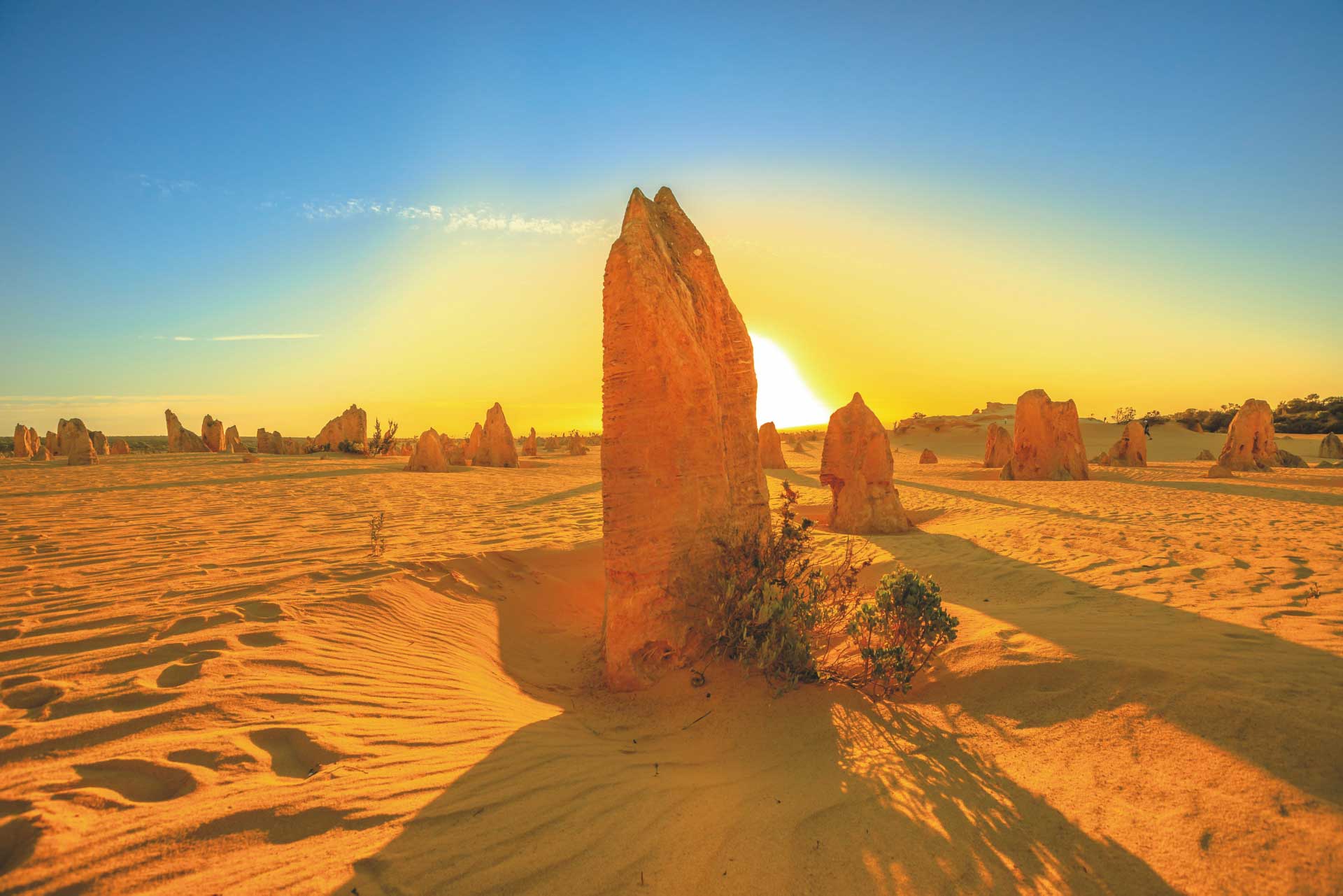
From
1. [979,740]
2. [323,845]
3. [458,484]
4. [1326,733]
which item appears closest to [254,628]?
[323,845]

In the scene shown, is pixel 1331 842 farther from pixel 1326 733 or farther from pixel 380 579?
pixel 380 579

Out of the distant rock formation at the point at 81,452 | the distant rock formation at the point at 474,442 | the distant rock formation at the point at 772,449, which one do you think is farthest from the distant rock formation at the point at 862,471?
the distant rock formation at the point at 81,452

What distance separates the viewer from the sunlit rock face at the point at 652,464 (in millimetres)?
4137

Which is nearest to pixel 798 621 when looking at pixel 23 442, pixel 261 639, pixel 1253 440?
pixel 261 639

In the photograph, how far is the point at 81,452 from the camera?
1978 centimetres

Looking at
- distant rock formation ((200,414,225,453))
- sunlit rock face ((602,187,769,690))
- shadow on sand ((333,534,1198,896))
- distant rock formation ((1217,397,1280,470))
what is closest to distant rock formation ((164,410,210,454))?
distant rock formation ((200,414,225,453))

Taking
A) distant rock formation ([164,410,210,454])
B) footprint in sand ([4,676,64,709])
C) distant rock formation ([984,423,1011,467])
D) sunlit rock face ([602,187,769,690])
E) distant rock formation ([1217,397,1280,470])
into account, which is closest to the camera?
footprint in sand ([4,676,64,709])

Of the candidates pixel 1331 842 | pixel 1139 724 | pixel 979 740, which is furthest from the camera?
pixel 979 740

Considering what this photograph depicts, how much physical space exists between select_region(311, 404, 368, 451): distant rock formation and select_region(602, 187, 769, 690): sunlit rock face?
28834mm

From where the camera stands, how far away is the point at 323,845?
80.6 inches

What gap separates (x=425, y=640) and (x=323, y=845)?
2.71 metres

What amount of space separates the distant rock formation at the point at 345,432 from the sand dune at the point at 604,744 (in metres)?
24.7

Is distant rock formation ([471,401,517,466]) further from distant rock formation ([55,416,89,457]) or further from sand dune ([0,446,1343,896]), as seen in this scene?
sand dune ([0,446,1343,896])

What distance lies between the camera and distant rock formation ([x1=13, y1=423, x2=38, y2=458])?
2427 centimetres
